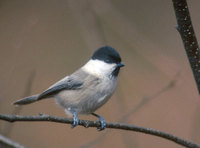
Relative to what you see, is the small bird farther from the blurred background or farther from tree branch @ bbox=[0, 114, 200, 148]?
tree branch @ bbox=[0, 114, 200, 148]

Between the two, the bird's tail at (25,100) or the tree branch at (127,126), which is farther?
the bird's tail at (25,100)

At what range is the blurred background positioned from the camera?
1.95m

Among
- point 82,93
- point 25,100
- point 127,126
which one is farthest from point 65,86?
point 127,126

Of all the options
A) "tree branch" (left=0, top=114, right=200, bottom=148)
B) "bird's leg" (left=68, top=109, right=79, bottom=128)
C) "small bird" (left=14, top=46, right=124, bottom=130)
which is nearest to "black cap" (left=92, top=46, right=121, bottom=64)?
"small bird" (left=14, top=46, right=124, bottom=130)

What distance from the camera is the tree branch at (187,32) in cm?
104

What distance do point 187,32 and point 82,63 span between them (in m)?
1.12

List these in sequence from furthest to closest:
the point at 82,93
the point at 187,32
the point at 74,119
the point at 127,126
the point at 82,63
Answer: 1. the point at 82,63
2. the point at 82,93
3. the point at 74,119
4. the point at 127,126
5. the point at 187,32

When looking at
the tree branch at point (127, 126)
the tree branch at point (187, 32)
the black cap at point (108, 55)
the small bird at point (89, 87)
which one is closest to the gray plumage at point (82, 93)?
the small bird at point (89, 87)

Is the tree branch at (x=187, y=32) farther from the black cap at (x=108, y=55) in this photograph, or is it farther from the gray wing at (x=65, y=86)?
the gray wing at (x=65, y=86)

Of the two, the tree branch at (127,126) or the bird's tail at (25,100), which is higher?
the bird's tail at (25,100)

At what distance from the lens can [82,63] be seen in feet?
6.97

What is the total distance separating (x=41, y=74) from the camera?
207cm

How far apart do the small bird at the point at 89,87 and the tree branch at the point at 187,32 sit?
61 centimetres

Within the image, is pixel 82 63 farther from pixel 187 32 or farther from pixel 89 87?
pixel 187 32
